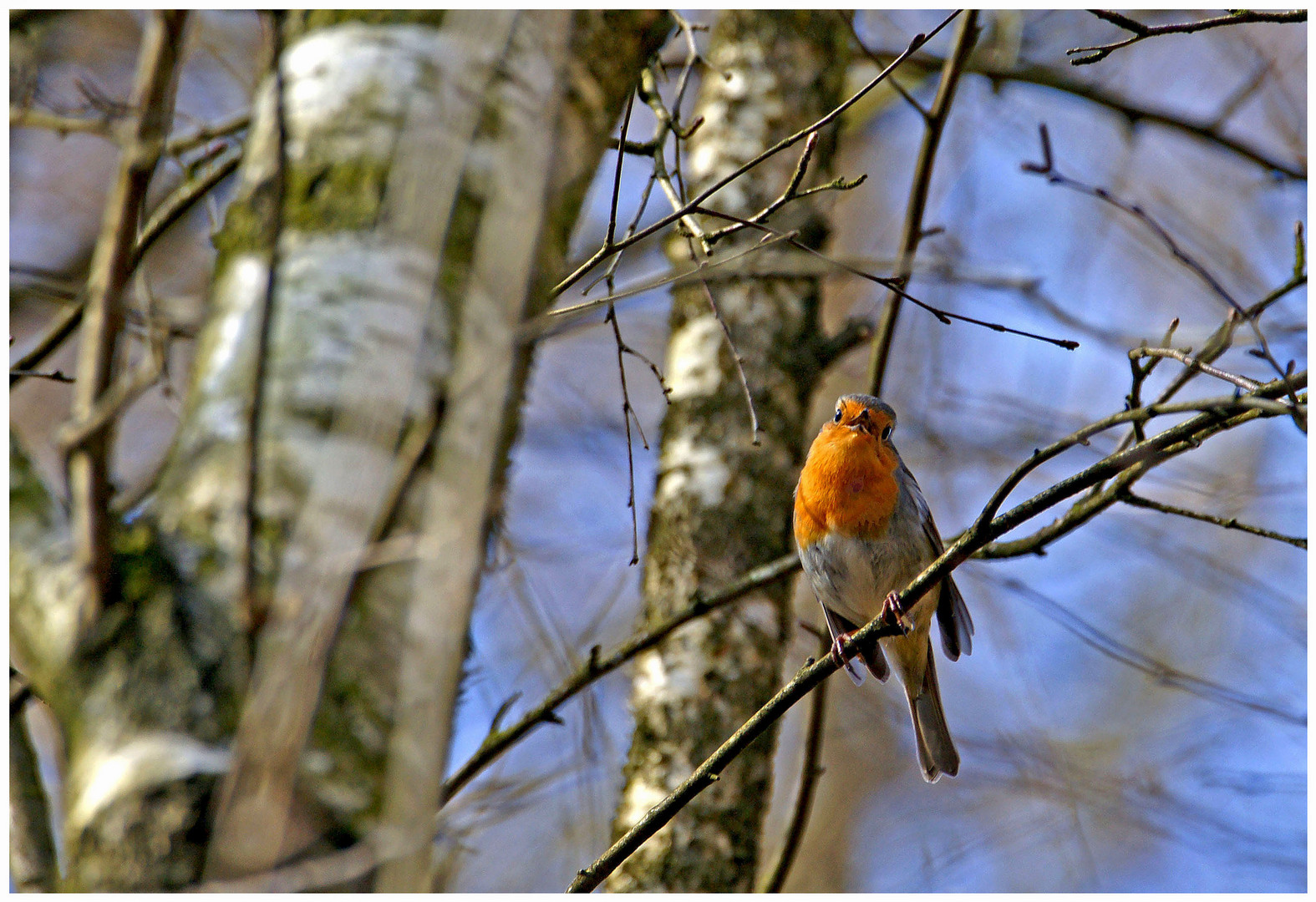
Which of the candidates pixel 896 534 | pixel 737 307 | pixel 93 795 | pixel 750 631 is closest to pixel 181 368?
pixel 737 307

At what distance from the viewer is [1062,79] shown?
182 inches

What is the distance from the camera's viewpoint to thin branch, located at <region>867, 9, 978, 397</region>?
10.3 ft

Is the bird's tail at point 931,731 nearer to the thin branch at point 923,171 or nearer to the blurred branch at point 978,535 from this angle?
the thin branch at point 923,171

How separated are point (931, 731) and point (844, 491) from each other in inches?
38.6

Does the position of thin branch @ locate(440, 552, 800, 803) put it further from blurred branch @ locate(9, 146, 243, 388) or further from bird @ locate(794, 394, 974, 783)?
blurred branch @ locate(9, 146, 243, 388)

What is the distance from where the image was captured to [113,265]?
1534 millimetres

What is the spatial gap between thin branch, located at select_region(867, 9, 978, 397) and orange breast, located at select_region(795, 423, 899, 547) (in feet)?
0.83

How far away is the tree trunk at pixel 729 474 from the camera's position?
3184 millimetres

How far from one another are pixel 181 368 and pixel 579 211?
3682mm

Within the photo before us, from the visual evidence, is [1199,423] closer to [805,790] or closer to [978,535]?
[978,535]

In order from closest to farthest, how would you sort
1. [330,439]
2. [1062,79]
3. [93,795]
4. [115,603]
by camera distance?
[93,795], [115,603], [330,439], [1062,79]

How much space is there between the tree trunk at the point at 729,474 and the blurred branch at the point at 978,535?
1167 mm

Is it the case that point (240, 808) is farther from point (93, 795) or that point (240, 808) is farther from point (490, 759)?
point (490, 759)

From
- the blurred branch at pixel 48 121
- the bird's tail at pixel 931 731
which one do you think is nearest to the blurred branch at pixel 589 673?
the bird's tail at pixel 931 731
